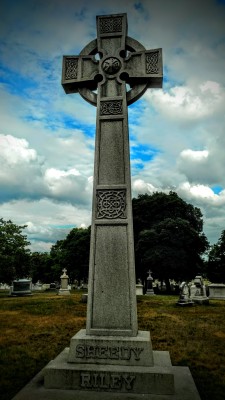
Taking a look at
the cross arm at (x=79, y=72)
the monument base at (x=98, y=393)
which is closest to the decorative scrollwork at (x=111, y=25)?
the cross arm at (x=79, y=72)

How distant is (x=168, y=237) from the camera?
1141 inches

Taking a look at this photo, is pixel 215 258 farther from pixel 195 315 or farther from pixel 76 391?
pixel 76 391

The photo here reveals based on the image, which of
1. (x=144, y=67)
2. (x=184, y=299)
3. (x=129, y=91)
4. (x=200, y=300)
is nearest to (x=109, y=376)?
(x=129, y=91)

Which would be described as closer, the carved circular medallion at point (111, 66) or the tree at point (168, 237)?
the carved circular medallion at point (111, 66)

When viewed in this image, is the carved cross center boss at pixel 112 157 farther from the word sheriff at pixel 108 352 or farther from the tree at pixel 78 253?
the tree at pixel 78 253

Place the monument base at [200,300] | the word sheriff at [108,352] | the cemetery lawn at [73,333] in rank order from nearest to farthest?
1. the word sheriff at [108,352]
2. the cemetery lawn at [73,333]
3. the monument base at [200,300]

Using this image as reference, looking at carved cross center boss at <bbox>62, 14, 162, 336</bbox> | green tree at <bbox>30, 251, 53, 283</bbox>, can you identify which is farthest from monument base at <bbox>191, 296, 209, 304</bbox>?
green tree at <bbox>30, 251, 53, 283</bbox>

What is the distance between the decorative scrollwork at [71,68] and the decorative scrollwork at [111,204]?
250 centimetres

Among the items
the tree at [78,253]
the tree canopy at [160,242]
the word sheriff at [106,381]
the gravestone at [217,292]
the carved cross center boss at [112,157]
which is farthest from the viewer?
the tree at [78,253]

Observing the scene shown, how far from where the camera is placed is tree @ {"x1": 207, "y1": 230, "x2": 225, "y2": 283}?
133ft

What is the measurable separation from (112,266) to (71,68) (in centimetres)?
395

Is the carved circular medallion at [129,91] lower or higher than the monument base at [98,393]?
higher

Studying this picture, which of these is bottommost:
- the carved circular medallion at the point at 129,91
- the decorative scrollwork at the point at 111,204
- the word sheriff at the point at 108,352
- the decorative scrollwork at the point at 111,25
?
the word sheriff at the point at 108,352

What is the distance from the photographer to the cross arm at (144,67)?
5398mm
